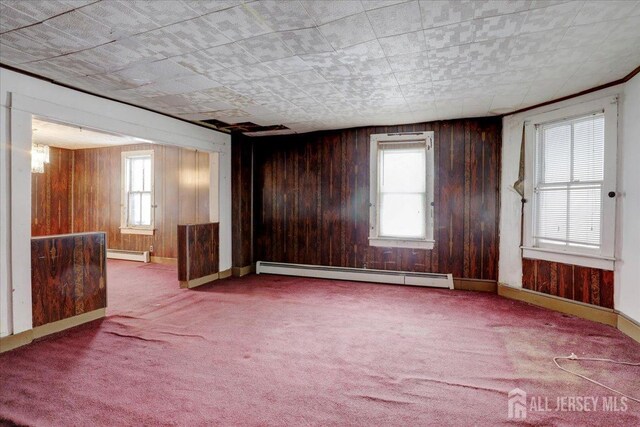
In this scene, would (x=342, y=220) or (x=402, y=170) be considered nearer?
(x=402, y=170)

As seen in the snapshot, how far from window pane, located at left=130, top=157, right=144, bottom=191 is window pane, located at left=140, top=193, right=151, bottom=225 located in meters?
0.21

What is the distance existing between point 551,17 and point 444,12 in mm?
741

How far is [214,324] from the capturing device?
364 cm

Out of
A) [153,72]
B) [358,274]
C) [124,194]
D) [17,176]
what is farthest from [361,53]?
[124,194]

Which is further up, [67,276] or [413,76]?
[413,76]

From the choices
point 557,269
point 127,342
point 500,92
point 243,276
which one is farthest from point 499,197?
point 127,342

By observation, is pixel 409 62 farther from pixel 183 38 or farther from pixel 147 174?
pixel 147 174

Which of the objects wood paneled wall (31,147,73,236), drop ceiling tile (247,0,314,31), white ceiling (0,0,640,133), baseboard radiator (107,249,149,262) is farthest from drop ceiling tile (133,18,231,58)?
wood paneled wall (31,147,73,236)

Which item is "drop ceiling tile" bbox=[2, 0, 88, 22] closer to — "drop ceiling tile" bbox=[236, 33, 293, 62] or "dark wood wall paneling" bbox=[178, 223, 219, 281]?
"drop ceiling tile" bbox=[236, 33, 293, 62]

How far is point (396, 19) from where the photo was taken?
2346 millimetres

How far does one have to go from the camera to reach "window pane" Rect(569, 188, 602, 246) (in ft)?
12.2

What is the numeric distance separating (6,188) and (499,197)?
→ 567 centimetres

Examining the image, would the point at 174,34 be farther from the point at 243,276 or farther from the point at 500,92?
the point at 243,276

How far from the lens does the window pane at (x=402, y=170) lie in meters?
5.38
